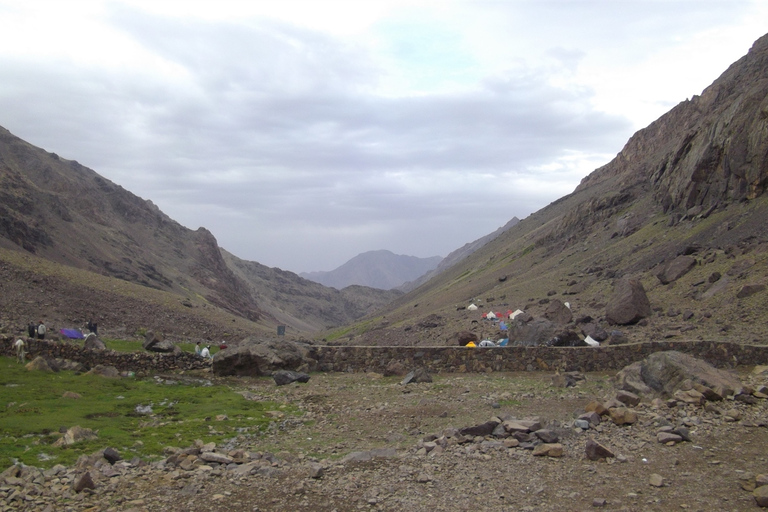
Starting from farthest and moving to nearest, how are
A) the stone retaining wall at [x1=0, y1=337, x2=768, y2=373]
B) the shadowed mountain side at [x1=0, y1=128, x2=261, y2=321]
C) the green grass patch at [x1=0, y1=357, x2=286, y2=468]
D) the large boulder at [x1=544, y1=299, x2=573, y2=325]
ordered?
1. the shadowed mountain side at [x1=0, y1=128, x2=261, y2=321]
2. the large boulder at [x1=544, y1=299, x2=573, y2=325]
3. the stone retaining wall at [x1=0, y1=337, x2=768, y2=373]
4. the green grass patch at [x1=0, y1=357, x2=286, y2=468]

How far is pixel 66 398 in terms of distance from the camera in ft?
51.5

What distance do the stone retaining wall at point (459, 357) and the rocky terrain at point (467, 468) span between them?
6.19m

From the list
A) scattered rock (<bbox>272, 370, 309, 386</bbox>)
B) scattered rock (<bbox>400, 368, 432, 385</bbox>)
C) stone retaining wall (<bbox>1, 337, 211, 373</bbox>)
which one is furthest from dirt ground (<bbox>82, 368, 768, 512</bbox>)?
stone retaining wall (<bbox>1, 337, 211, 373</bbox>)

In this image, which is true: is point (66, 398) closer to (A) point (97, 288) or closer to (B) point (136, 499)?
(B) point (136, 499)

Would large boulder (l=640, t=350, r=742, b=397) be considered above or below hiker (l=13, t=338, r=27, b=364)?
above

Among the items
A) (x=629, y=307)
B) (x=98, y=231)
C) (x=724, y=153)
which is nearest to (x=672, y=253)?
(x=724, y=153)

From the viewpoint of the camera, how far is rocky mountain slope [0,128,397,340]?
42.4 m

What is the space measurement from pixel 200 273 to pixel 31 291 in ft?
196

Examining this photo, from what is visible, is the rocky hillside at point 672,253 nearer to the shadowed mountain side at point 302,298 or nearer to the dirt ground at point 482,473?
the dirt ground at point 482,473

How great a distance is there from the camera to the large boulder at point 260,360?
21.9 meters

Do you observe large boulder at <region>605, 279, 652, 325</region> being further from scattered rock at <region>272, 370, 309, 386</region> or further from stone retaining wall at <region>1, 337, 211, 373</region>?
stone retaining wall at <region>1, 337, 211, 373</region>

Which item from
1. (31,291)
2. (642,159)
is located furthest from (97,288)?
(642,159)

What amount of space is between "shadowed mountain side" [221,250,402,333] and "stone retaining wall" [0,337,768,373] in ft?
349

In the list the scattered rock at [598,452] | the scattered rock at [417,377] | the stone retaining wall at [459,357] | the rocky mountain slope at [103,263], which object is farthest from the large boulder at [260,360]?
the rocky mountain slope at [103,263]
